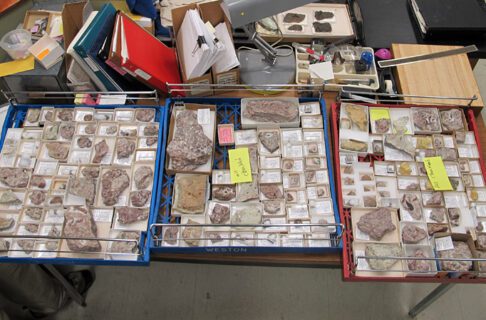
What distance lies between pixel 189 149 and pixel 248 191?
319 mm

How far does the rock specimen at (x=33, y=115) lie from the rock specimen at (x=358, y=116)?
149 cm

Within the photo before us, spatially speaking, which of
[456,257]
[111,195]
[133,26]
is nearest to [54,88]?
[133,26]

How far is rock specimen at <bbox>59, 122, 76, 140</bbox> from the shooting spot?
176cm

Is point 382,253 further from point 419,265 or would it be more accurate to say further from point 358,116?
point 358,116

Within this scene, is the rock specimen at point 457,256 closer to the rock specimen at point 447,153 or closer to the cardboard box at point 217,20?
the rock specimen at point 447,153

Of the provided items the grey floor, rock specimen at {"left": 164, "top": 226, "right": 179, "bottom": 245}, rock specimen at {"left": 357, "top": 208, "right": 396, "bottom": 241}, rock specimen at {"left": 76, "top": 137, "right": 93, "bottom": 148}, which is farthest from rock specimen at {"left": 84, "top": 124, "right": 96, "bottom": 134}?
rock specimen at {"left": 357, "top": 208, "right": 396, "bottom": 241}

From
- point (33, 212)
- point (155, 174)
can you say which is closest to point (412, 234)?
point (155, 174)

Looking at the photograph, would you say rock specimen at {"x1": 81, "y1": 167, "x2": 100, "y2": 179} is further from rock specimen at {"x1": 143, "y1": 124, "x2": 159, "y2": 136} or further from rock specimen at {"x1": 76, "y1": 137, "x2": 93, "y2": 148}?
rock specimen at {"x1": 143, "y1": 124, "x2": 159, "y2": 136}

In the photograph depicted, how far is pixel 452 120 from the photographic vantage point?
1.82 m

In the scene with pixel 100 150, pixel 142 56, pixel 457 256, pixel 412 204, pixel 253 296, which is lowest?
pixel 253 296

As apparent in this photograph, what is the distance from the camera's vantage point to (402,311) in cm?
224

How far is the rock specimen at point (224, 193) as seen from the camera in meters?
1.64

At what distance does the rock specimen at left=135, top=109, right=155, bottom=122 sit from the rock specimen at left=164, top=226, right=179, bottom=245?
1.83 feet

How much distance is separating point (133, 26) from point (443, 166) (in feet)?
5.23
